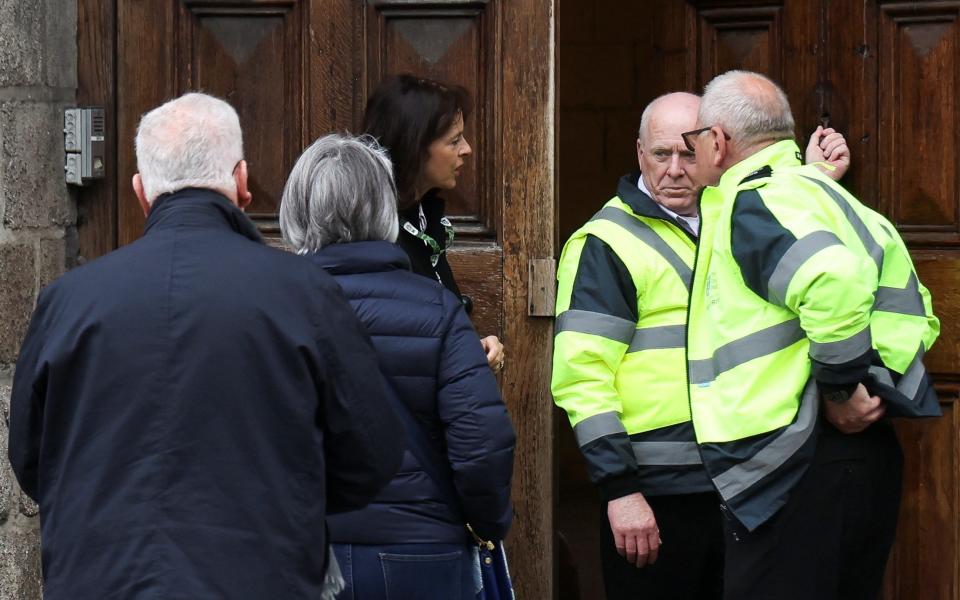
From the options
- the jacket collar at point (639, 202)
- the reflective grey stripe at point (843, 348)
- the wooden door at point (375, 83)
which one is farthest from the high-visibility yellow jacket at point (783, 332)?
the wooden door at point (375, 83)

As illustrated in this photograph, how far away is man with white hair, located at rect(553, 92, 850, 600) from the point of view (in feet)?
12.3

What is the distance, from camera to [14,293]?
421cm

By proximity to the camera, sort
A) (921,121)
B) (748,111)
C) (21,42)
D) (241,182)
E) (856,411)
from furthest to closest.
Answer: (921,121) < (21,42) < (748,111) < (856,411) < (241,182)

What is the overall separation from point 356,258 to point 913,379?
129 centimetres

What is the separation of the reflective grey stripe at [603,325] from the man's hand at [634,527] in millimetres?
402

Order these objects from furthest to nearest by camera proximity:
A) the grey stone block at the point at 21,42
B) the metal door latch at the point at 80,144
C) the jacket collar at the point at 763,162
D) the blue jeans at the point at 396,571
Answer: the metal door latch at the point at 80,144
the grey stone block at the point at 21,42
the jacket collar at the point at 763,162
the blue jeans at the point at 396,571

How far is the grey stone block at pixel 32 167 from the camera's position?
4.15m

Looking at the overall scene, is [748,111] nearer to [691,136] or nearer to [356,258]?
[691,136]

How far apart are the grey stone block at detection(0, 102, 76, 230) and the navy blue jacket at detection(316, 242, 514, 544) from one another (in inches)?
53.8

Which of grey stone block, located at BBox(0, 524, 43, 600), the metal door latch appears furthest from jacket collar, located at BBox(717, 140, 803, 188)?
grey stone block, located at BBox(0, 524, 43, 600)

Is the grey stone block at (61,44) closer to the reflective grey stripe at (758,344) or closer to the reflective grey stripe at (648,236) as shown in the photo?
the reflective grey stripe at (648,236)

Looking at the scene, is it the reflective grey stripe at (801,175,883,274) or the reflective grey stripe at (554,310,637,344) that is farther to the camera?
the reflective grey stripe at (554,310,637,344)

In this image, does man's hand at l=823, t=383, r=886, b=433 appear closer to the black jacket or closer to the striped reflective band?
the striped reflective band

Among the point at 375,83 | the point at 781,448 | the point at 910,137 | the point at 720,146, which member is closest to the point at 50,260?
the point at 375,83
